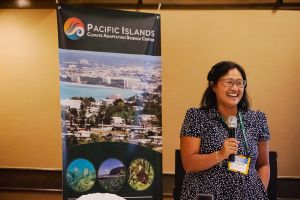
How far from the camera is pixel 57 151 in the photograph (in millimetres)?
3627

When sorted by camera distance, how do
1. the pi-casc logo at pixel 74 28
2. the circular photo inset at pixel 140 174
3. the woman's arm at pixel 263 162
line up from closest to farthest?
1. the woman's arm at pixel 263 162
2. the pi-casc logo at pixel 74 28
3. the circular photo inset at pixel 140 174

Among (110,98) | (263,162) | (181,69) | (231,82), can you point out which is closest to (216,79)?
(231,82)

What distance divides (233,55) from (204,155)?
186 cm

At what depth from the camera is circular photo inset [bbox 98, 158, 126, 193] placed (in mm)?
2627

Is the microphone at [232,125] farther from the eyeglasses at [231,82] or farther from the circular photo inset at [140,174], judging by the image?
the circular photo inset at [140,174]

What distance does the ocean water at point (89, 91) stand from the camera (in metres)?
2.49

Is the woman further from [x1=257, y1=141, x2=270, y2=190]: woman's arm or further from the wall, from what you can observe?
the wall

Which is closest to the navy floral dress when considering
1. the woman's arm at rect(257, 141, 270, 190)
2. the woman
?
the woman

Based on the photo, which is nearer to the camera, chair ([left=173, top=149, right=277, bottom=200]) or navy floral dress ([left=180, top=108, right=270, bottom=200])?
navy floral dress ([left=180, top=108, right=270, bottom=200])

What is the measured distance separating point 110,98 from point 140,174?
682mm

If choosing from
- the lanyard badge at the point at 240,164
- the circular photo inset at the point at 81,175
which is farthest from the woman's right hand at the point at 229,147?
the circular photo inset at the point at 81,175

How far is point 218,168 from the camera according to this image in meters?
1.85

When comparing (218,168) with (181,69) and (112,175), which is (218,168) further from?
(181,69)

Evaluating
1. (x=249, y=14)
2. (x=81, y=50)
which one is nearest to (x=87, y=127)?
(x=81, y=50)
